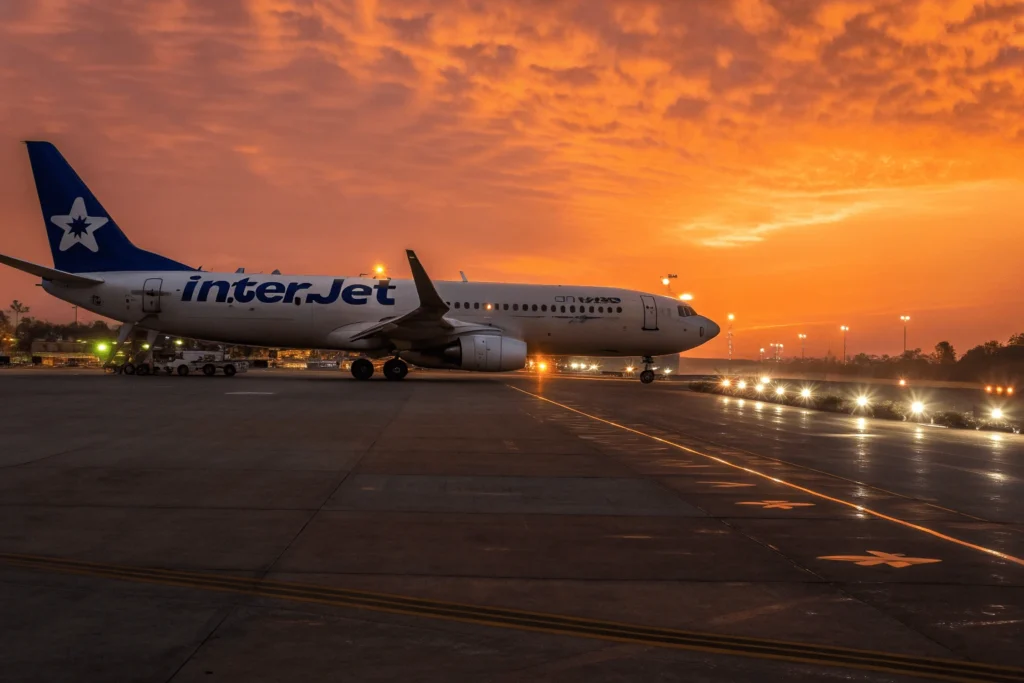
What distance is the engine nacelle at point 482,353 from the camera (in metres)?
36.5

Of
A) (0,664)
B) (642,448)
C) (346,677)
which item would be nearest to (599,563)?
(346,677)

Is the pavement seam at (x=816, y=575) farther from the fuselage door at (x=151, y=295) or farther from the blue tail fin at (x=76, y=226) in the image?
the blue tail fin at (x=76, y=226)

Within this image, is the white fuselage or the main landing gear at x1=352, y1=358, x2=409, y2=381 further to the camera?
the main landing gear at x1=352, y1=358, x2=409, y2=381

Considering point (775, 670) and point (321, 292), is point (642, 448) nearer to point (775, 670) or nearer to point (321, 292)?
point (775, 670)

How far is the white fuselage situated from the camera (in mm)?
37125

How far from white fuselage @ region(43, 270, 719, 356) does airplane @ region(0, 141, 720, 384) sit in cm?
4

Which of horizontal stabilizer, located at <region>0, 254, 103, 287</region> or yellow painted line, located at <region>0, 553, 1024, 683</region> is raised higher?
horizontal stabilizer, located at <region>0, 254, 103, 287</region>

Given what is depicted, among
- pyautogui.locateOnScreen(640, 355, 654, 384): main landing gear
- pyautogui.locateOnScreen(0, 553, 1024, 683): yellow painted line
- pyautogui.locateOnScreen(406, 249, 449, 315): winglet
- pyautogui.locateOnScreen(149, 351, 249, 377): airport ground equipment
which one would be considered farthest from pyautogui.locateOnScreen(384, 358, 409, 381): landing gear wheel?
pyautogui.locateOnScreen(0, 553, 1024, 683): yellow painted line

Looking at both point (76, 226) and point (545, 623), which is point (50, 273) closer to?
point (76, 226)

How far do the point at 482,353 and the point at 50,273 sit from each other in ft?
61.2

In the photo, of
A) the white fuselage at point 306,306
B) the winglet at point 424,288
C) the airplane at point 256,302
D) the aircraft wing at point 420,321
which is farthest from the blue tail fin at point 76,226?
the winglet at point 424,288

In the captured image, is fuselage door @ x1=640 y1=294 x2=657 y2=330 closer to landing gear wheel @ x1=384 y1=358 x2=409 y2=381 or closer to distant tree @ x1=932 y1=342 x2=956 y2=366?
landing gear wheel @ x1=384 y1=358 x2=409 y2=381

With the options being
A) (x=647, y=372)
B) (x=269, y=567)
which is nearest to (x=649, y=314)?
(x=647, y=372)

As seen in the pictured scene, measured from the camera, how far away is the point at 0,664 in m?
4.23
